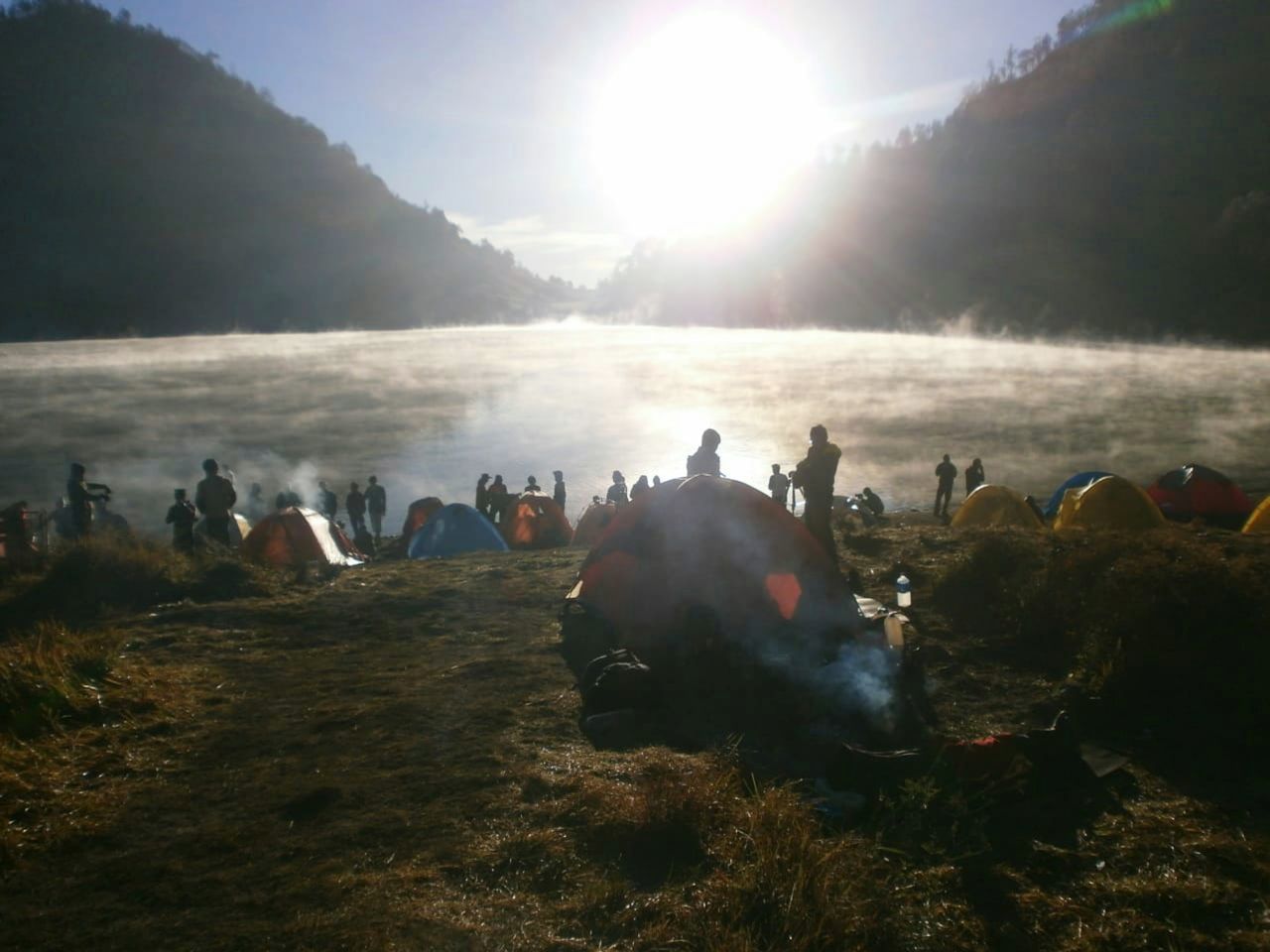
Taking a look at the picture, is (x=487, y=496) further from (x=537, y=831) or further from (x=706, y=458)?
(x=537, y=831)

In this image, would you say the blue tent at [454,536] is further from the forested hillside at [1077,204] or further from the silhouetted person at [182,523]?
the forested hillside at [1077,204]

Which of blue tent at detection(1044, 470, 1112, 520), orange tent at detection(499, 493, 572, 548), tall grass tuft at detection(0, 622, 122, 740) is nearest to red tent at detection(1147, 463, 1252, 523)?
blue tent at detection(1044, 470, 1112, 520)

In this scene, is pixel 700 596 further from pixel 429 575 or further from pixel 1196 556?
pixel 429 575

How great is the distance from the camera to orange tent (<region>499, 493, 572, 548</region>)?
21.1 m

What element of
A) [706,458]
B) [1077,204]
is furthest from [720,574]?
[1077,204]

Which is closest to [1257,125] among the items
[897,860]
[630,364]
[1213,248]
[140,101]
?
[1213,248]

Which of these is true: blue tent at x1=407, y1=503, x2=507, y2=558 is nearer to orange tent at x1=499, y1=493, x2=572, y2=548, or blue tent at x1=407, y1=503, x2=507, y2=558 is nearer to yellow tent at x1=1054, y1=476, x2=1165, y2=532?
orange tent at x1=499, y1=493, x2=572, y2=548

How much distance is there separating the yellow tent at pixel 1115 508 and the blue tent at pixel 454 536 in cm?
1150

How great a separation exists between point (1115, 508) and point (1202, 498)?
17.3 feet

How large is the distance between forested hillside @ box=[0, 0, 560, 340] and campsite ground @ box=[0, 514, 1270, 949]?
124 meters

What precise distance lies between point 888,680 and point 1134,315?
83.4 meters

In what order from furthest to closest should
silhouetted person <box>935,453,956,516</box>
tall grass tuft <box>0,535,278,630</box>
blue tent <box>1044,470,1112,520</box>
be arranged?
silhouetted person <box>935,453,956,516</box>
blue tent <box>1044,470,1112,520</box>
tall grass tuft <box>0,535,278,630</box>

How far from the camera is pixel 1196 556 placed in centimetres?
789

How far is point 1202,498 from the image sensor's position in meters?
19.7
